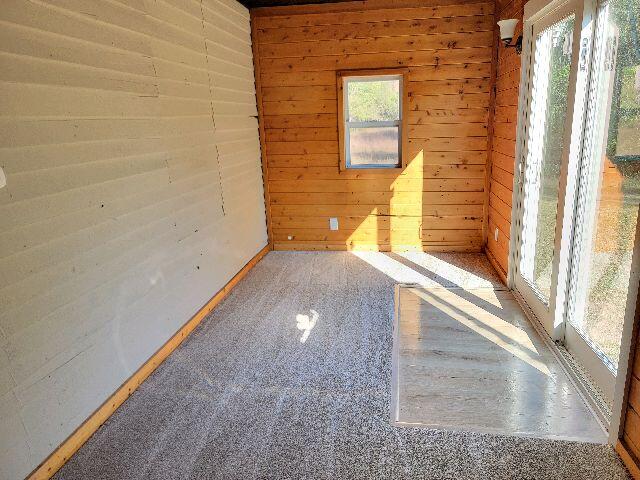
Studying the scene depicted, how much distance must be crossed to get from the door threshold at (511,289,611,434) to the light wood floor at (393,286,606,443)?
3 centimetres

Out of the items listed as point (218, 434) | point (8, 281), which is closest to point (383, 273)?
point (218, 434)

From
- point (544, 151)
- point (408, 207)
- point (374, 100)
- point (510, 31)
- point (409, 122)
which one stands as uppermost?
point (510, 31)

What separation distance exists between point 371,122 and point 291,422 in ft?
10.5

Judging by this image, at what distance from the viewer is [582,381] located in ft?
7.24

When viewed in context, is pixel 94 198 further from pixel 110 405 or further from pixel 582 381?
pixel 582 381

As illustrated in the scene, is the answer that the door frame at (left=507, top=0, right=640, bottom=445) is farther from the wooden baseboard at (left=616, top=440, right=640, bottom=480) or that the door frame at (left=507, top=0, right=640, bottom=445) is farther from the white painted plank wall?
the white painted plank wall

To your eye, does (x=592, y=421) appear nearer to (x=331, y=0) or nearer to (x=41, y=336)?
(x=41, y=336)

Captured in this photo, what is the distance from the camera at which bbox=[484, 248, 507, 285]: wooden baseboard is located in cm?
368

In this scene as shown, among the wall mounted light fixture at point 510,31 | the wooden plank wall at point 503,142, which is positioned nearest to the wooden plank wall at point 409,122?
the wooden plank wall at point 503,142

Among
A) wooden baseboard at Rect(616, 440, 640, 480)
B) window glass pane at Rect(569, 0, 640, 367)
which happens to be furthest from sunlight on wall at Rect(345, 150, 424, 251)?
wooden baseboard at Rect(616, 440, 640, 480)

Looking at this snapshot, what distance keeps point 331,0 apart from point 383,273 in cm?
261

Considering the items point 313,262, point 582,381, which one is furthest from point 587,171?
point 313,262

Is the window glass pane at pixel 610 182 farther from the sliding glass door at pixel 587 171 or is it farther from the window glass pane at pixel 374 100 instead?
the window glass pane at pixel 374 100

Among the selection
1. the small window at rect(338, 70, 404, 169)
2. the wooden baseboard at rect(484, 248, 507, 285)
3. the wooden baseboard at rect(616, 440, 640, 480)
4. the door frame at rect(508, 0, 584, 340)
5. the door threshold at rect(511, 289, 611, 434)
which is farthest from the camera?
the small window at rect(338, 70, 404, 169)
